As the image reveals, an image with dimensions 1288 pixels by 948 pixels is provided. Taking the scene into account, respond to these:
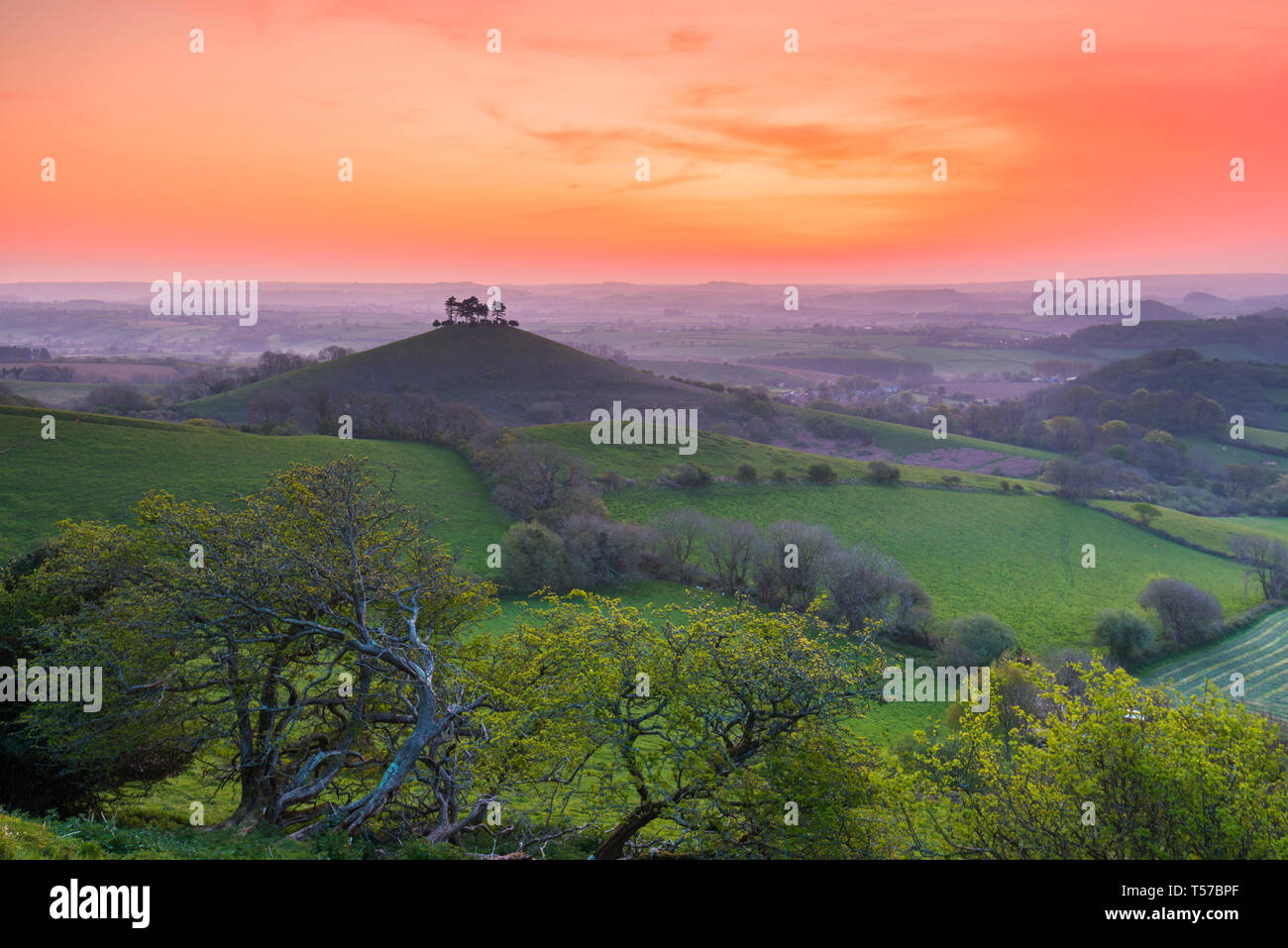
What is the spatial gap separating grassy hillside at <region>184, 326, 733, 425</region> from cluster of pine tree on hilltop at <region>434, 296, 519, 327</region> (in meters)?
3.15

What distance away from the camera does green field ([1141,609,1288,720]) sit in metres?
52.5

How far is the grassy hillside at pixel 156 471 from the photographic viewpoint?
186ft

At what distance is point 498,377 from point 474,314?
2927 cm

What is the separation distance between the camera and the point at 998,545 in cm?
8306

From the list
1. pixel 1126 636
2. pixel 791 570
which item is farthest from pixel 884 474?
pixel 1126 636

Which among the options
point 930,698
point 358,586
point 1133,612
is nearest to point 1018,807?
point 358,586

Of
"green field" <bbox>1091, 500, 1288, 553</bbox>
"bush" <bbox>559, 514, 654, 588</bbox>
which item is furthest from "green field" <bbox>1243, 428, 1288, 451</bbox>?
"bush" <bbox>559, 514, 654, 588</bbox>

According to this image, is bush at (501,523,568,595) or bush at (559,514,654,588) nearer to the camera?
bush at (501,523,568,595)

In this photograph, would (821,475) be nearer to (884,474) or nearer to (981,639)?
(884,474)

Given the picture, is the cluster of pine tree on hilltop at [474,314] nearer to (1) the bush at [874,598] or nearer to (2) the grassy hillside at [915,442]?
(2) the grassy hillside at [915,442]

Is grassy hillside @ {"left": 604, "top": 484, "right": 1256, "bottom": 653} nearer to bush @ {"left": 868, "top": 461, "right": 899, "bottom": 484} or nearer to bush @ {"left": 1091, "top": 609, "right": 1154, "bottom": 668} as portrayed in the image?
bush @ {"left": 868, "top": 461, "right": 899, "bottom": 484}

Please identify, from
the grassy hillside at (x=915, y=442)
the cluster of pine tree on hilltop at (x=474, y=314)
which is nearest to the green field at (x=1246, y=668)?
the grassy hillside at (x=915, y=442)
